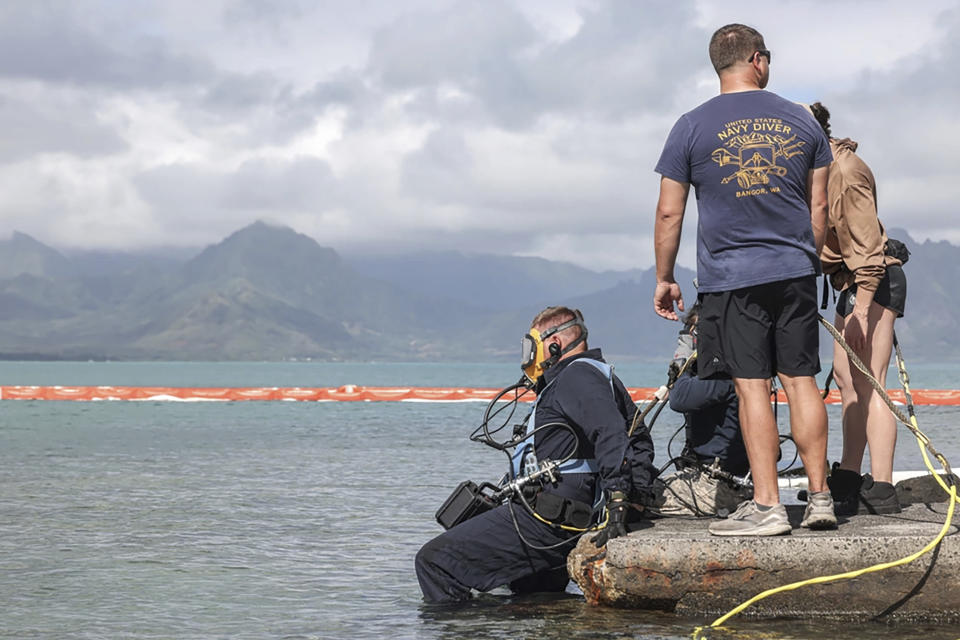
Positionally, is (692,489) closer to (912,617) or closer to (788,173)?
(912,617)

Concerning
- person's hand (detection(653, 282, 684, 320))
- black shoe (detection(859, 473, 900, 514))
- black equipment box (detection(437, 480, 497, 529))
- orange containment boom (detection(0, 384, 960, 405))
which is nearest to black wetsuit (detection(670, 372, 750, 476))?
black shoe (detection(859, 473, 900, 514))

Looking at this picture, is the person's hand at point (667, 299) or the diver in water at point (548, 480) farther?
the diver in water at point (548, 480)

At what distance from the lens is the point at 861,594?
5172 millimetres

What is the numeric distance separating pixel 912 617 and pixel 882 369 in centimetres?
166

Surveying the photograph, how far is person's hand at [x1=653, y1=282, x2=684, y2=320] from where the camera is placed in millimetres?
5402

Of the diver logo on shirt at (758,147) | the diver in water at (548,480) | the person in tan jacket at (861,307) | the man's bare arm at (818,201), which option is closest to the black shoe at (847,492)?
the person in tan jacket at (861,307)

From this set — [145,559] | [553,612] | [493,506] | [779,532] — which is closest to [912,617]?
[779,532]

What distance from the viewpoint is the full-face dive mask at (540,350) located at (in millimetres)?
5941

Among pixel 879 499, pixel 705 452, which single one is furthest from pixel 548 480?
pixel 879 499

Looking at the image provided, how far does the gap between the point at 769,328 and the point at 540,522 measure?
1.60 m

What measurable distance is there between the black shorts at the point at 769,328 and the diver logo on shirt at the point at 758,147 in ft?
1.55

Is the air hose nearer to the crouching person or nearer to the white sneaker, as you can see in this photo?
the crouching person

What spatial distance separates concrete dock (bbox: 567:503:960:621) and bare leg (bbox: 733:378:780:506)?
0.24 metres

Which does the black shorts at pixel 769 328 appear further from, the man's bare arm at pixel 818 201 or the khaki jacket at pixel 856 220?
the khaki jacket at pixel 856 220
